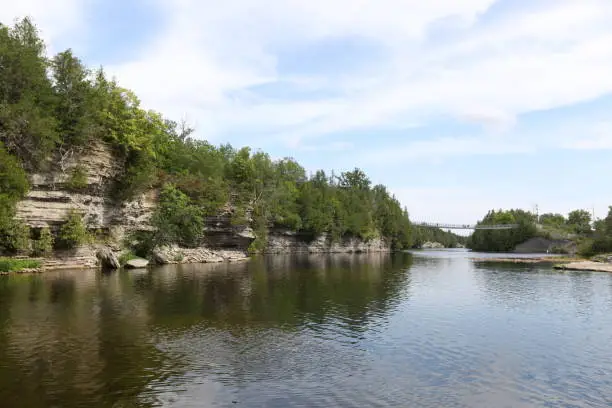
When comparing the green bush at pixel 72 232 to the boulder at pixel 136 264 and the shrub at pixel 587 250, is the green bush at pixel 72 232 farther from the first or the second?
the shrub at pixel 587 250

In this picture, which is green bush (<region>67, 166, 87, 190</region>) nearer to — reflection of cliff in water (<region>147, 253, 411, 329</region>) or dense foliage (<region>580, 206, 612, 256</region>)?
reflection of cliff in water (<region>147, 253, 411, 329</region>)

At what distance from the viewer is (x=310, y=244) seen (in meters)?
132

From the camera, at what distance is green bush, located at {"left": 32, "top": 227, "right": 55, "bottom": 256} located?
167 feet

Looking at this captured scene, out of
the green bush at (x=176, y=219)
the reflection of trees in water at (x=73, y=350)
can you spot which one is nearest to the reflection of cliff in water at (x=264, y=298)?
the reflection of trees in water at (x=73, y=350)

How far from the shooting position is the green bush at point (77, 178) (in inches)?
2148

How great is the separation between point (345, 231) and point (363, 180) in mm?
44519

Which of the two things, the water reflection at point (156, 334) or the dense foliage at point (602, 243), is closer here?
the water reflection at point (156, 334)

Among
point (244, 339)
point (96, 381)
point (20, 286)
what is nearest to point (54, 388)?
point (96, 381)

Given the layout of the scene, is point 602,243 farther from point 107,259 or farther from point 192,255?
point 107,259

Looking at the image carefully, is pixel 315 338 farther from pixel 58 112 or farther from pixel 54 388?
pixel 58 112

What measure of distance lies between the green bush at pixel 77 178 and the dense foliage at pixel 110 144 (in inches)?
4.6

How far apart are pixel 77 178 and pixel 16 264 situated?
12507 mm

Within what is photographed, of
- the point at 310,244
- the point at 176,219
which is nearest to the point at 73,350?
the point at 176,219

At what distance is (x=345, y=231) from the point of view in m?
146
